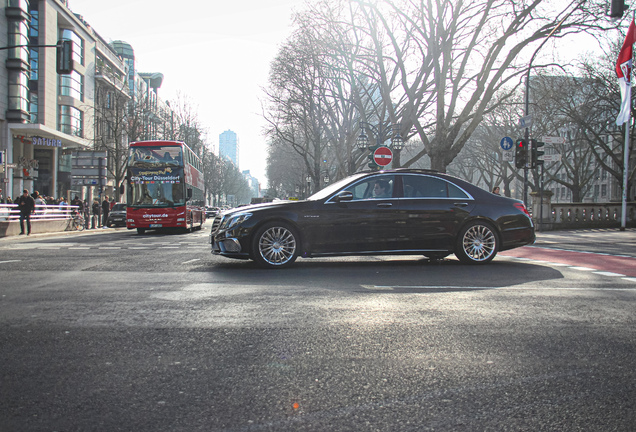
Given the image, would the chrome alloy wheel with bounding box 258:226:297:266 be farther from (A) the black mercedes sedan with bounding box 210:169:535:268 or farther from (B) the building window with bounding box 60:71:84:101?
(B) the building window with bounding box 60:71:84:101

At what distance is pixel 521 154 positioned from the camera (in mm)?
20359

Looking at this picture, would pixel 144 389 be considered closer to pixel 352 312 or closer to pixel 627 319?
pixel 352 312

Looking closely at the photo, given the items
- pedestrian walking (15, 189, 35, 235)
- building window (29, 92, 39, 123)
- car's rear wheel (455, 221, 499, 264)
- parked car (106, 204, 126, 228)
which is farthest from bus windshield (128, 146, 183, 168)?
building window (29, 92, 39, 123)

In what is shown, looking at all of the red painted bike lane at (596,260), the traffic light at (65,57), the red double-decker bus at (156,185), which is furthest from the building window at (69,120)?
the red painted bike lane at (596,260)

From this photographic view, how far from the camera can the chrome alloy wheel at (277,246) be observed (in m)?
8.79

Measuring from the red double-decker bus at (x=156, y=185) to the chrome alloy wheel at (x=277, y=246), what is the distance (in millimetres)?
15627

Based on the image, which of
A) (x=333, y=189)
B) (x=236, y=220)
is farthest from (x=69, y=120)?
(x=333, y=189)

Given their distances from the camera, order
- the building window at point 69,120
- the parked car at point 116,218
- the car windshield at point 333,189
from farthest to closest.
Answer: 1. the building window at point 69,120
2. the parked car at point 116,218
3. the car windshield at point 333,189

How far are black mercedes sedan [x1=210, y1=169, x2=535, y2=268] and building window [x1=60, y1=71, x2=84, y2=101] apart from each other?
137 feet

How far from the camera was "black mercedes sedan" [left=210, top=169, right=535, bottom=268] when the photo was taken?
8.80 metres

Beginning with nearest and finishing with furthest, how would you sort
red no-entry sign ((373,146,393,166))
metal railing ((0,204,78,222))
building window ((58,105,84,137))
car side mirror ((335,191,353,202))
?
car side mirror ((335,191,353,202)) → red no-entry sign ((373,146,393,166)) → metal railing ((0,204,78,222)) → building window ((58,105,84,137))

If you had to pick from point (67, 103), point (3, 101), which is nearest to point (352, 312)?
point (3, 101)

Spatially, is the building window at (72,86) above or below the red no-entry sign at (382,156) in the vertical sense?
above

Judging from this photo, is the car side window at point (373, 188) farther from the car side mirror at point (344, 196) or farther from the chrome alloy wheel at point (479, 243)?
the chrome alloy wheel at point (479, 243)
